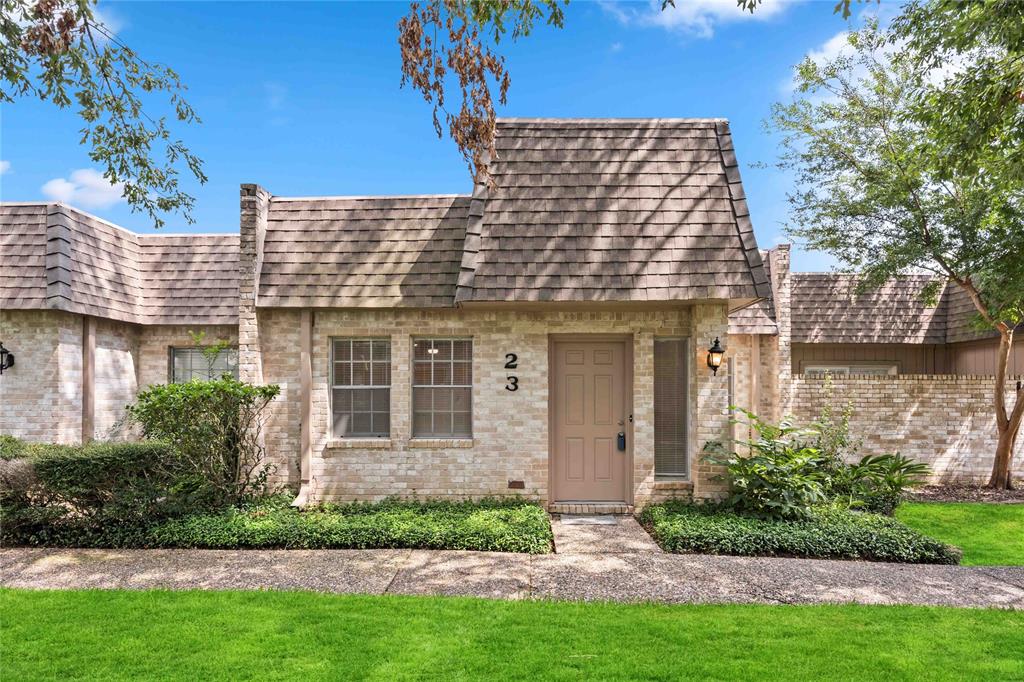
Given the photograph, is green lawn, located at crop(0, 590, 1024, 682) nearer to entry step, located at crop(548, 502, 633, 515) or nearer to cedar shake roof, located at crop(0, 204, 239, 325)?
entry step, located at crop(548, 502, 633, 515)

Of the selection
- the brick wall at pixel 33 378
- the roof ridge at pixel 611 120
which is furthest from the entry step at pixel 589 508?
the brick wall at pixel 33 378

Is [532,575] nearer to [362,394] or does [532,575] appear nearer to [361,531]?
[361,531]

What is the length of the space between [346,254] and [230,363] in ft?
17.5

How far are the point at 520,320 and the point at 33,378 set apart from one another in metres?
8.70

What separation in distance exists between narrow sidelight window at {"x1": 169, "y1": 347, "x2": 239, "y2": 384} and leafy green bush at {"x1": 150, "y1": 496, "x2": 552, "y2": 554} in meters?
5.88

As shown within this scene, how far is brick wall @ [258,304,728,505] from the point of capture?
362 inches

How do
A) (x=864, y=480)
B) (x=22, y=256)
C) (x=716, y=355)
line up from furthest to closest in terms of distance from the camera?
(x=22, y=256) < (x=864, y=480) < (x=716, y=355)

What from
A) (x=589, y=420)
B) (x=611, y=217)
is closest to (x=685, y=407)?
(x=589, y=420)

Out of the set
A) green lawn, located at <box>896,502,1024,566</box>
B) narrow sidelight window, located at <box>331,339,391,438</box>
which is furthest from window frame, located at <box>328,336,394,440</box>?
green lawn, located at <box>896,502,1024,566</box>

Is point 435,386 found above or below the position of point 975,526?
above

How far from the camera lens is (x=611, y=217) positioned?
9.06 meters

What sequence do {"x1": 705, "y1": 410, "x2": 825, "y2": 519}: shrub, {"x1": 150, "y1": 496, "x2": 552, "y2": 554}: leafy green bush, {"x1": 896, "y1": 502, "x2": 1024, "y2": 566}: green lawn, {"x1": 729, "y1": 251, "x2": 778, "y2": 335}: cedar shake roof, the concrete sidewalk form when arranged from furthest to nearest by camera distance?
1. {"x1": 729, "y1": 251, "x2": 778, "y2": 335}: cedar shake roof
2. {"x1": 705, "y1": 410, "x2": 825, "y2": 519}: shrub
3. {"x1": 896, "y1": 502, "x2": 1024, "y2": 566}: green lawn
4. {"x1": 150, "y1": 496, "x2": 552, "y2": 554}: leafy green bush
5. the concrete sidewalk

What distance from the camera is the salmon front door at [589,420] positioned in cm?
945

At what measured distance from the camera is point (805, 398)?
1260 centimetres
